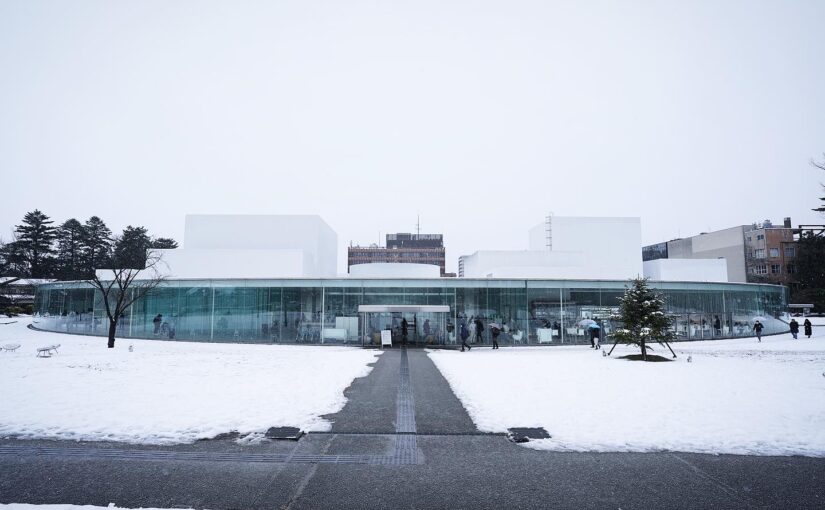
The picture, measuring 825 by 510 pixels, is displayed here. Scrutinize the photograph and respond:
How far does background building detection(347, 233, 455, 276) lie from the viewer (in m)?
120

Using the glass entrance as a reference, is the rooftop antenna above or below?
above

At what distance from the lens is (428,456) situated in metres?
6.52

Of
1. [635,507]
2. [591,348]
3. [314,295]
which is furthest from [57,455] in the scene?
[591,348]

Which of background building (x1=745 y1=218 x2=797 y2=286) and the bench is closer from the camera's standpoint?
the bench

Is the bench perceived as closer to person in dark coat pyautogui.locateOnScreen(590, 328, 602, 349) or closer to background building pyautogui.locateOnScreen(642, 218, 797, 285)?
person in dark coat pyautogui.locateOnScreen(590, 328, 602, 349)

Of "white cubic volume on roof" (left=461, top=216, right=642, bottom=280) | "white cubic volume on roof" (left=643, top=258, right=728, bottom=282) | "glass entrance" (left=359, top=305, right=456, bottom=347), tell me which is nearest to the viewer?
"glass entrance" (left=359, top=305, right=456, bottom=347)

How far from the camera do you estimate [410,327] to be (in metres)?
27.7

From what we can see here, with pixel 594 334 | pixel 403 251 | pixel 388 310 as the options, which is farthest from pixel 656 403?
pixel 403 251

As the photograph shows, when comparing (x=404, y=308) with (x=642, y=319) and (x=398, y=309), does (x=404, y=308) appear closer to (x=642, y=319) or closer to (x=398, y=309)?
(x=398, y=309)

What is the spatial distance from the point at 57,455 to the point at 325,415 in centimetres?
410

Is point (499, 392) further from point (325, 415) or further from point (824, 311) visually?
point (824, 311)

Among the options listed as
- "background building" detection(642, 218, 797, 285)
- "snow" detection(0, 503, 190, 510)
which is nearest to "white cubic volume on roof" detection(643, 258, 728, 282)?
"background building" detection(642, 218, 797, 285)

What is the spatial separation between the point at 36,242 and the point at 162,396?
78.6 m

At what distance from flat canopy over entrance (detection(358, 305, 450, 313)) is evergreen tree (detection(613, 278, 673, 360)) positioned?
9708 mm
